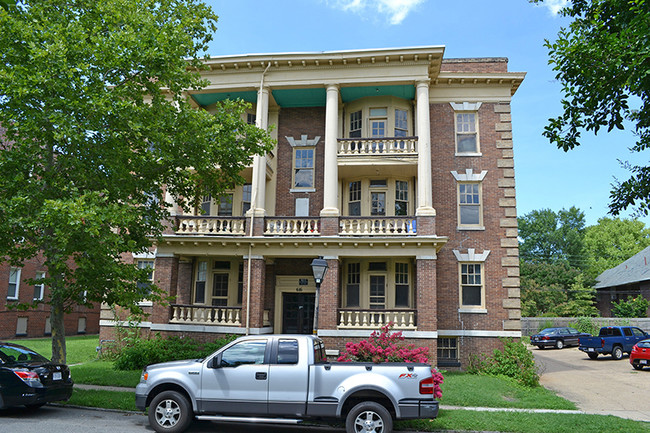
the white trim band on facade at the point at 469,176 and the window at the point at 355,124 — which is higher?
the window at the point at 355,124

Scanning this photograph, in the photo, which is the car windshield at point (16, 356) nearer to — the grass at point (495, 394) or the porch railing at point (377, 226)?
the grass at point (495, 394)

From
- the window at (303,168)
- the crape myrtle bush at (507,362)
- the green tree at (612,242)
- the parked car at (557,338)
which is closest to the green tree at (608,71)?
the crape myrtle bush at (507,362)

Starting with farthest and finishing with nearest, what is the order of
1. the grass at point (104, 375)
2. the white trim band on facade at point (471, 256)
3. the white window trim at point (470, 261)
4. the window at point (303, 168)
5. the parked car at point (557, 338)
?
the parked car at point (557, 338) < the window at point (303, 168) < the white trim band on facade at point (471, 256) < the white window trim at point (470, 261) < the grass at point (104, 375)

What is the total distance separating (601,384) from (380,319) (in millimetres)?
8761

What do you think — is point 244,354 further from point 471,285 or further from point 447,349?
point 471,285

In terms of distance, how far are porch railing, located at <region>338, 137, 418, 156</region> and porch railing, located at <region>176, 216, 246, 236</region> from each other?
204 inches

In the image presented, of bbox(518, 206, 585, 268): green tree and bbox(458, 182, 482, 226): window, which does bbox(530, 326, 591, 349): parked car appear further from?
bbox(518, 206, 585, 268): green tree

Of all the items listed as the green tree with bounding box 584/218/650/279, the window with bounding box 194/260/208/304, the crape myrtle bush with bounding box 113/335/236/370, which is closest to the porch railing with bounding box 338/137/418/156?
the window with bounding box 194/260/208/304

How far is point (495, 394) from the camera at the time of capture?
14164 mm

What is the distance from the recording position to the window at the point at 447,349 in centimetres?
1936

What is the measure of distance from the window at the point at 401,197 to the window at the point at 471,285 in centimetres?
341

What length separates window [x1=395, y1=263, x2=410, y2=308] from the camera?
20.1 m

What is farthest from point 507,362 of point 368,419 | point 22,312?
point 22,312

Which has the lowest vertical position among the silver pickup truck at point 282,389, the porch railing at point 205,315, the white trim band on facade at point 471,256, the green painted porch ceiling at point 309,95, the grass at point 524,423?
the grass at point 524,423
